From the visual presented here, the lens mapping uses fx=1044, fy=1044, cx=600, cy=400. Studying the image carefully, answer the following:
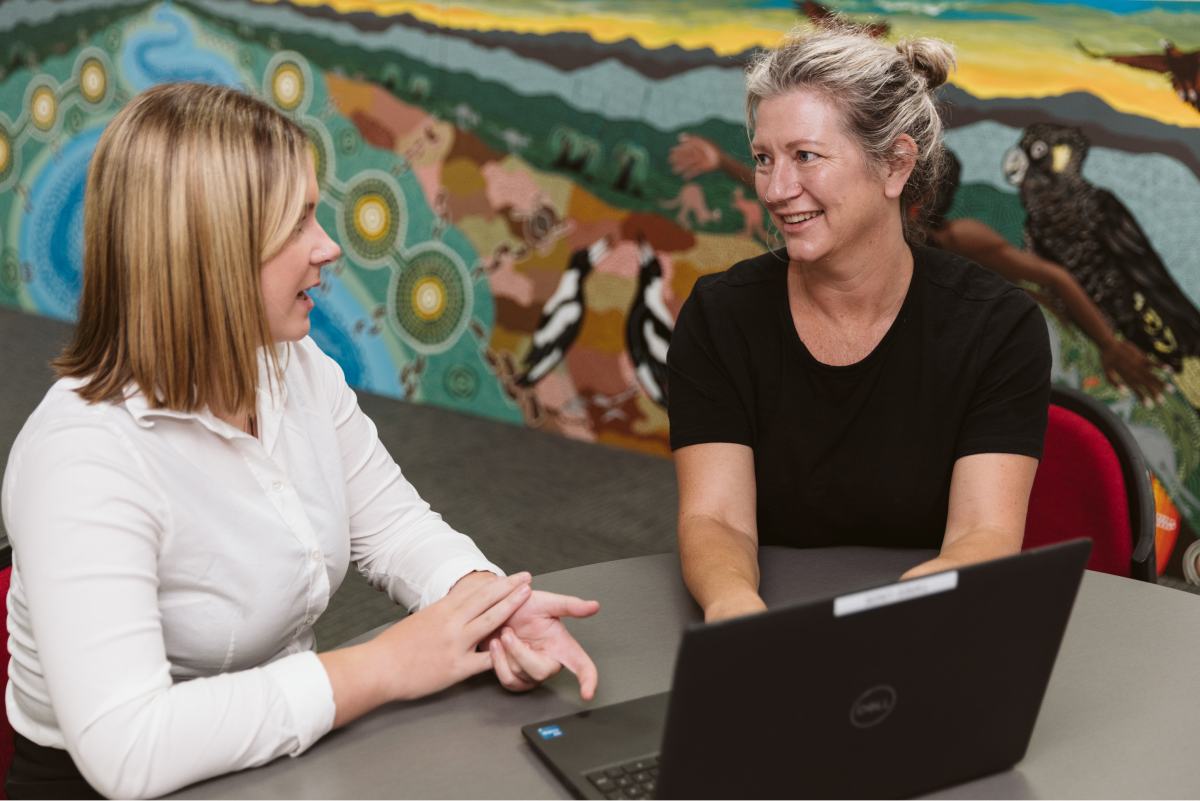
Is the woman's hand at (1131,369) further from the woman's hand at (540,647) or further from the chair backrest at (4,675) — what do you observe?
the chair backrest at (4,675)

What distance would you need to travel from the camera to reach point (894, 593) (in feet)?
2.51

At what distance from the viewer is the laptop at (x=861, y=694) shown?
74cm

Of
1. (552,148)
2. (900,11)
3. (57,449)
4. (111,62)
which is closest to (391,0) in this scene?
(552,148)

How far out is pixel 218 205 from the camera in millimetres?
1042

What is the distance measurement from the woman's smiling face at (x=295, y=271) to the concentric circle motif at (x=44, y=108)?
4.77m

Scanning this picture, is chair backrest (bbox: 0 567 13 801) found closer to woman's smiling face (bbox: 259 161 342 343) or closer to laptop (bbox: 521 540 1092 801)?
woman's smiling face (bbox: 259 161 342 343)

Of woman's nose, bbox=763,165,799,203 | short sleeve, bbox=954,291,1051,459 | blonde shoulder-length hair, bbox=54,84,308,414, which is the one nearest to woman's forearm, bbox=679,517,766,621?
short sleeve, bbox=954,291,1051,459

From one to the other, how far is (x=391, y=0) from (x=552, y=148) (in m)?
0.93

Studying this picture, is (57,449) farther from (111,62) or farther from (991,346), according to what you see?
(111,62)

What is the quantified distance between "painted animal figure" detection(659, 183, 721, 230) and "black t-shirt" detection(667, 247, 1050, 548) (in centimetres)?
201

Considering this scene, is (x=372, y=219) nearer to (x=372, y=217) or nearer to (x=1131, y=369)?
(x=372, y=217)

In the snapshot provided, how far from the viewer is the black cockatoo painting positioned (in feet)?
9.27

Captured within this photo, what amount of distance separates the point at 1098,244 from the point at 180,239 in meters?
2.61

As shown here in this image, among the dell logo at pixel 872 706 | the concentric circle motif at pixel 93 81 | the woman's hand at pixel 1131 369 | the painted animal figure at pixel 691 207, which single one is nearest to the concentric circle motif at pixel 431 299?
the painted animal figure at pixel 691 207
